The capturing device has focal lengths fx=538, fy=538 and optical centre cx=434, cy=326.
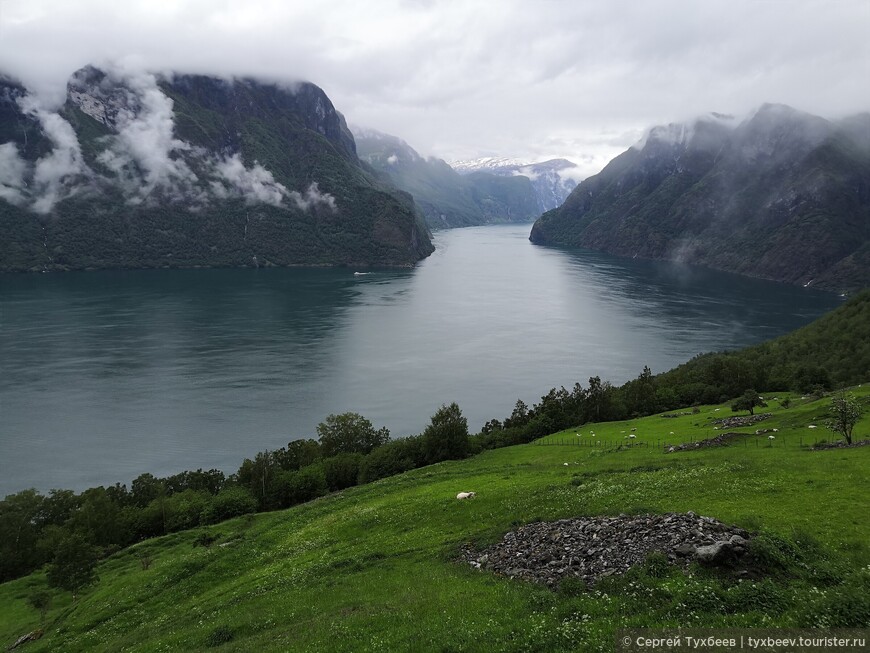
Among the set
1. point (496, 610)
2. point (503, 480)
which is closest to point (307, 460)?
point (503, 480)

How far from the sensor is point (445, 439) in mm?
70375

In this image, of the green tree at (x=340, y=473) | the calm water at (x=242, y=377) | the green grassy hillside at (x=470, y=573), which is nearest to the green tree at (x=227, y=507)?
the green grassy hillside at (x=470, y=573)

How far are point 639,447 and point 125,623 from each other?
156ft

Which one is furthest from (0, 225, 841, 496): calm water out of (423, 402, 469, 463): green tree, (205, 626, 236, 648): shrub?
(205, 626, 236, 648): shrub

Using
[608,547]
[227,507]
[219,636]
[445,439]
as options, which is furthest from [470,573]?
[445,439]

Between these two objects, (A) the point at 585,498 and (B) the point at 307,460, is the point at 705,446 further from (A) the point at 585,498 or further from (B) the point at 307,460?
(B) the point at 307,460

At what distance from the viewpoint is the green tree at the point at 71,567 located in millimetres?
41875

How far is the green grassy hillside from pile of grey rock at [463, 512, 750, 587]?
0.94m

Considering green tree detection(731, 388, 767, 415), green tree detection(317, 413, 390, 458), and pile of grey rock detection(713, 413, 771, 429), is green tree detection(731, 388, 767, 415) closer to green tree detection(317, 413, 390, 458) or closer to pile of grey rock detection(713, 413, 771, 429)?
pile of grey rock detection(713, 413, 771, 429)

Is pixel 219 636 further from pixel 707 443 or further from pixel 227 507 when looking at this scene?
pixel 707 443

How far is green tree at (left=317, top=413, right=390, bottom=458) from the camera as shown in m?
82.4

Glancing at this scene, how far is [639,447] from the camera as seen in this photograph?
188 ft

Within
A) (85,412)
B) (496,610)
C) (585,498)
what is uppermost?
(496,610)

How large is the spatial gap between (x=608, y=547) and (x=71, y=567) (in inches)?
1666
